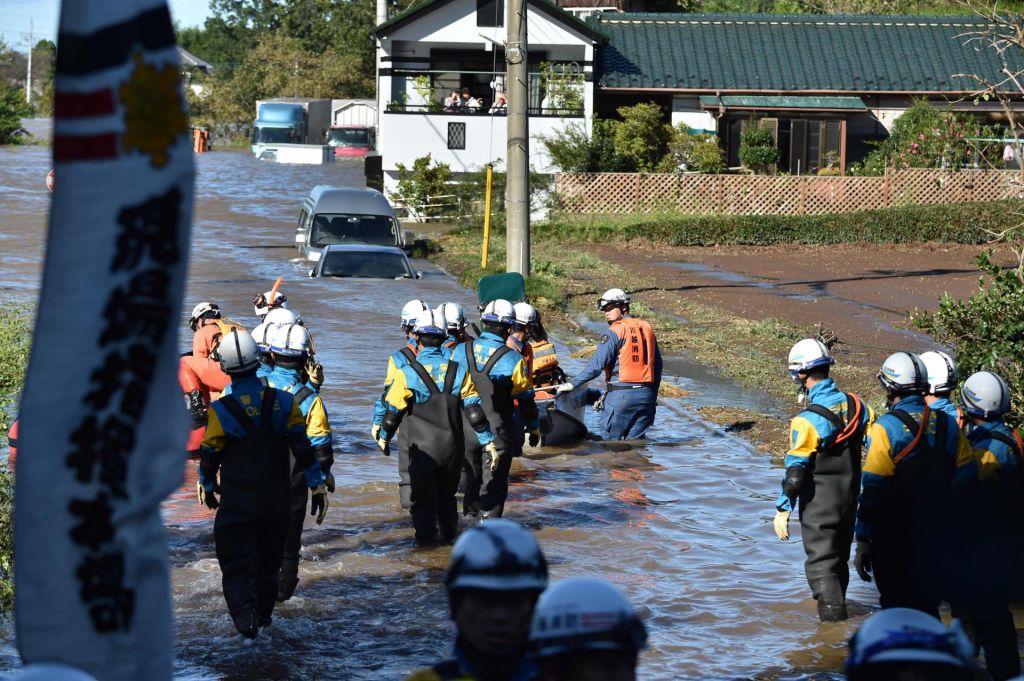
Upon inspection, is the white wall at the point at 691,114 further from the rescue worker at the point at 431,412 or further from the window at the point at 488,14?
the rescue worker at the point at 431,412

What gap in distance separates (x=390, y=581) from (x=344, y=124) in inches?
2123

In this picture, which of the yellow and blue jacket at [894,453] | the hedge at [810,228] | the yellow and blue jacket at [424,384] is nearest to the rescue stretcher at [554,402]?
the yellow and blue jacket at [424,384]

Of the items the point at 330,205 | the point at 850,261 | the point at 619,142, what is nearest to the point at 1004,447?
the point at 330,205

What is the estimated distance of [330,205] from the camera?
88.4 feet

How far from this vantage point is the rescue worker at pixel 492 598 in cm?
339

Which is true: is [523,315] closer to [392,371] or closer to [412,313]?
[412,313]

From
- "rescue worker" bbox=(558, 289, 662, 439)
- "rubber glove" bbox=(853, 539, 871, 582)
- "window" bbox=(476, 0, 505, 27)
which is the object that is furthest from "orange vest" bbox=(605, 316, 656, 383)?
"window" bbox=(476, 0, 505, 27)

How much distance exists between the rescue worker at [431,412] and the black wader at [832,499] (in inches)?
109

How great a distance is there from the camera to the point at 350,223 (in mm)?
26766

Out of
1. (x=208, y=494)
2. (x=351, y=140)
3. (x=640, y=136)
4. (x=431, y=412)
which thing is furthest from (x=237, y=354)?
(x=351, y=140)

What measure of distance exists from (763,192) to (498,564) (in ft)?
112

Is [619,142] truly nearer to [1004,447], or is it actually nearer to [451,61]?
[451,61]

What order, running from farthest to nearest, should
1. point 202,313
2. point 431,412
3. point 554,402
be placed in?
point 554,402 → point 202,313 → point 431,412

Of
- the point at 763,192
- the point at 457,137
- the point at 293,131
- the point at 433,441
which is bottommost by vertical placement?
the point at 433,441
